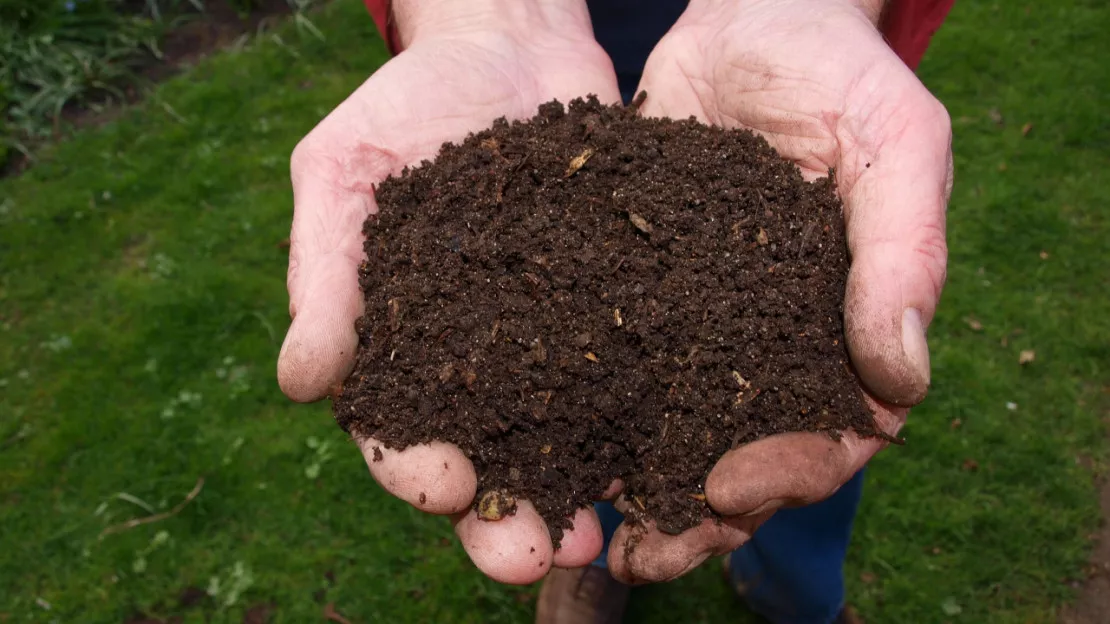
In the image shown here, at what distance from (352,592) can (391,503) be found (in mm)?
428

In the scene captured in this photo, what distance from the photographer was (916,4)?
97.3 inches

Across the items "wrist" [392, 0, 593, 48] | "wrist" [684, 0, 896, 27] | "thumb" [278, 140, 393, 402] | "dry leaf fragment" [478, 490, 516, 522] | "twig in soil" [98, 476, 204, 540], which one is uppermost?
"wrist" [684, 0, 896, 27]

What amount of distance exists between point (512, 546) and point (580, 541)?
0.20 metres

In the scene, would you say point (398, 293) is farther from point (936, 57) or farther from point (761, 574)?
point (936, 57)

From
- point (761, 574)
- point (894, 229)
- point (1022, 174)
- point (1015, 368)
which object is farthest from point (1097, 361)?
point (894, 229)

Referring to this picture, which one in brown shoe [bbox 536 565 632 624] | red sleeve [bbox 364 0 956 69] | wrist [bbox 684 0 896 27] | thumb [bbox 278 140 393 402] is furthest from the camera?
brown shoe [bbox 536 565 632 624]

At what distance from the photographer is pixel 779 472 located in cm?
173

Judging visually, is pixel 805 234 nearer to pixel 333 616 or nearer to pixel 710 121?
pixel 710 121

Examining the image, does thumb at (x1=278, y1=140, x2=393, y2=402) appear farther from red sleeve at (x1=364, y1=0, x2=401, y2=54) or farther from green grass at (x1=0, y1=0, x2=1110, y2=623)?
green grass at (x1=0, y1=0, x2=1110, y2=623)

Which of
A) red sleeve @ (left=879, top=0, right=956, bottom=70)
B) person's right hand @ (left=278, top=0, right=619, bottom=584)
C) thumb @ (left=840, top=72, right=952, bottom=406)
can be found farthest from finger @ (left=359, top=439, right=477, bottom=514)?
red sleeve @ (left=879, top=0, right=956, bottom=70)

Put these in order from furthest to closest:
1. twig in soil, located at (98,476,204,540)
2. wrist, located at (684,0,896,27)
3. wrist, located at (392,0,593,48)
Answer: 1. twig in soil, located at (98,476,204,540)
2. wrist, located at (392,0,593,48)
3. wrist, located at (684,0,896,27)

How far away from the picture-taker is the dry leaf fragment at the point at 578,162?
2.21m

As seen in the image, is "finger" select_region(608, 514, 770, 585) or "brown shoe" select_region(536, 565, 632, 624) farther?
"brown shoe" select_region(536, 565, 632, 624)

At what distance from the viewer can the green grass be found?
10.9 ft
